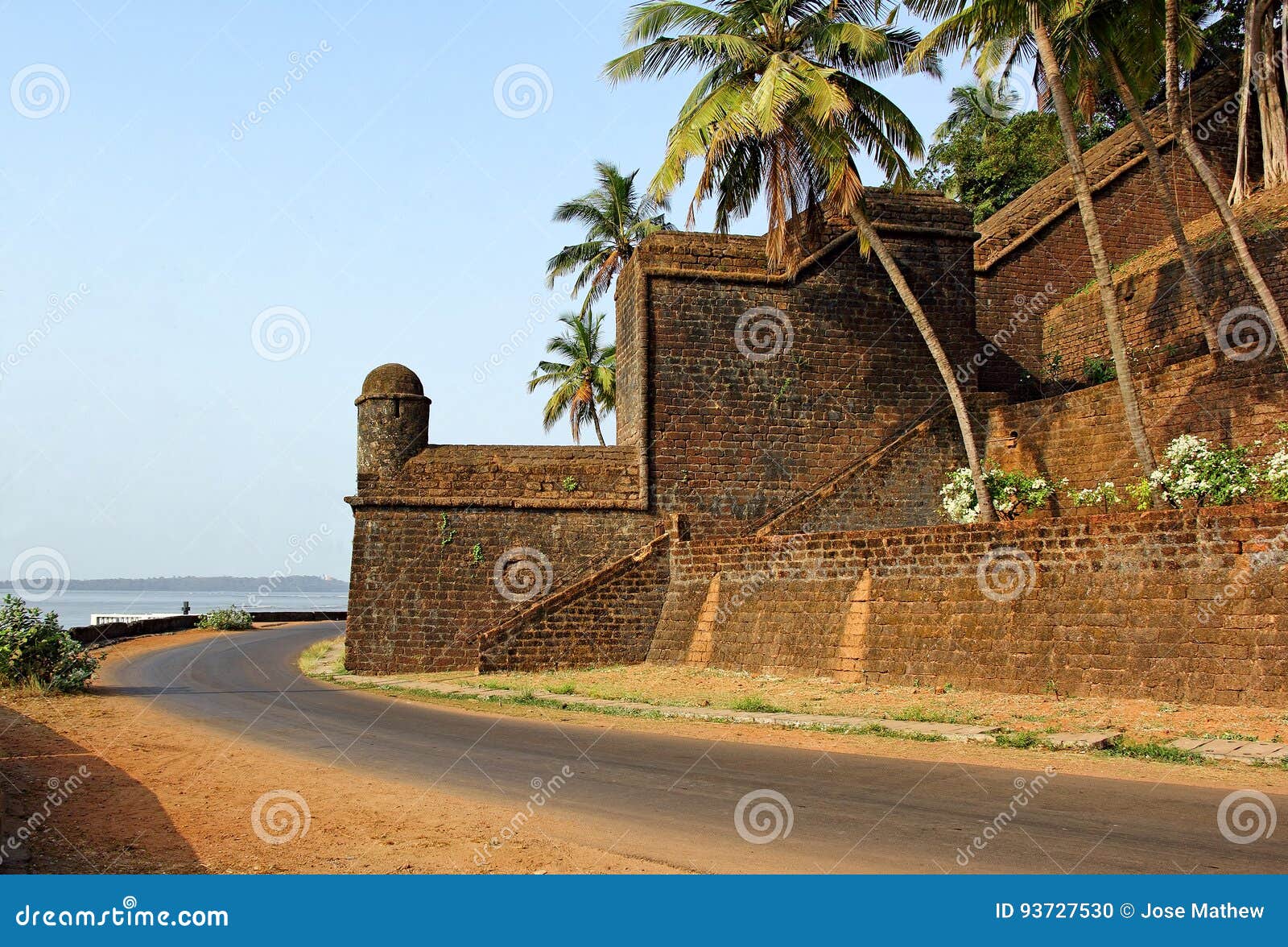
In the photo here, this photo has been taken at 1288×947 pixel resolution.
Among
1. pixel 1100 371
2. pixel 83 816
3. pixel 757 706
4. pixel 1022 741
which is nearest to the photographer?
pixel 83 816

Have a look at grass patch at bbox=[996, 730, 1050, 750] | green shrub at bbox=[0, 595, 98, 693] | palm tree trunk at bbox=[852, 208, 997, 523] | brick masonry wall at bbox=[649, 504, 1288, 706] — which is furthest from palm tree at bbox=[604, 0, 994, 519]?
green shrub at bbox=[0, 595, 98, 693]

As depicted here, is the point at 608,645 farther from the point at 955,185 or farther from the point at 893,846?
the point at 955,185

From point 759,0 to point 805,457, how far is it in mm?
8999

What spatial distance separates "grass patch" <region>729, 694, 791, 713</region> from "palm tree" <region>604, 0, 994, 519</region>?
22.8ft

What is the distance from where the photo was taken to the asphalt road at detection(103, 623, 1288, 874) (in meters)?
5.93

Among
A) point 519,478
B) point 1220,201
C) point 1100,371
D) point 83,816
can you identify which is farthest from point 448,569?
point 1100,371

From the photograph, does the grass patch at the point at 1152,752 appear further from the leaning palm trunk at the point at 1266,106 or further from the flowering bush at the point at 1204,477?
the leaning palm trunk at the point at 1266,106

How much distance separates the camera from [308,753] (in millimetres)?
10305

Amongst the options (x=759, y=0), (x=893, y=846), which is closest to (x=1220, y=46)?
(x=759, y=0)

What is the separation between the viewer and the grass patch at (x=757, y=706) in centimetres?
1352

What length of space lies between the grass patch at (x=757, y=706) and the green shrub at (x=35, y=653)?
418 inches

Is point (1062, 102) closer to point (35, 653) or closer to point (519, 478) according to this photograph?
point (519, 478)

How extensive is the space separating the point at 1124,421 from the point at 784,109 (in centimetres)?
824

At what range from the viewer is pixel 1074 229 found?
28.0 m
